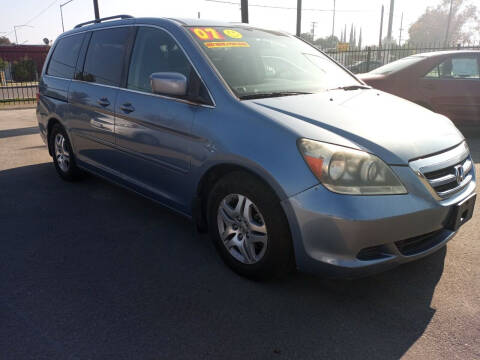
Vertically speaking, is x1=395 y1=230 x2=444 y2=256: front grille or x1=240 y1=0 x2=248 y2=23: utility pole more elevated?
x1=240 y1=0 x2=248 y2=23: utility pole

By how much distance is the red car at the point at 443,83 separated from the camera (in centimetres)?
714

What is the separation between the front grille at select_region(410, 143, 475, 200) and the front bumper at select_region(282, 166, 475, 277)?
74mm

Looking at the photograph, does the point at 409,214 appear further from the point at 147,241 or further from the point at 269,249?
the point at 147,241

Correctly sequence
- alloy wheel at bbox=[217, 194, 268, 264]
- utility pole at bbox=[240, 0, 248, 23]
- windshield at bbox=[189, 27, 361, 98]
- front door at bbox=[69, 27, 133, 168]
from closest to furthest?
alloy wheel at bbox=[217, 194, 268, 264]
windshield at bbox=[189, 27, 361, 98]
front door at bbox=[69, 27, 133, 168]
utility pole at bbox=[240, 0, 248, 23]

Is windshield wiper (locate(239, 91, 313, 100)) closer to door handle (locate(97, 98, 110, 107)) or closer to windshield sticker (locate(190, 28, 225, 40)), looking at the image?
windshield sticker (locate(190, 28, 225, 40))

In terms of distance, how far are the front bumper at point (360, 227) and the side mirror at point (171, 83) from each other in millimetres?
1142

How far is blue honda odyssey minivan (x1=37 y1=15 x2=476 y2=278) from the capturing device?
2330 millimetres

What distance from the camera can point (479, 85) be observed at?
23.4ft

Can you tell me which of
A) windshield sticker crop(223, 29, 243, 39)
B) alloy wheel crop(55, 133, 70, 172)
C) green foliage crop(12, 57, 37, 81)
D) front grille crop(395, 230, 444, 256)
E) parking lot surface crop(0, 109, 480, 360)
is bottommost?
green foliage crop(12, 57, 37, 81)

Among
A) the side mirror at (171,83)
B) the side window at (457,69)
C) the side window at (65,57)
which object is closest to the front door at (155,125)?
the side mirror at (171,83)

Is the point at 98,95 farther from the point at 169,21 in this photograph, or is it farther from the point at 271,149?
the point at 271,149

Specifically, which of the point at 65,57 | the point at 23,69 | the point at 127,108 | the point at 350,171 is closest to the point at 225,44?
the point at 127,108

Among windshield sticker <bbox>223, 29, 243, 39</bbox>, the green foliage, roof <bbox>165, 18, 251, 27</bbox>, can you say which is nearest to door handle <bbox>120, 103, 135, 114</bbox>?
roof <bbox>165, 18, 251, 27</bbox>

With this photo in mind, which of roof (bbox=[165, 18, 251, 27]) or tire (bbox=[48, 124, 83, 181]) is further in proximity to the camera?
tire (bbox=[48, 124, 83, 181])
